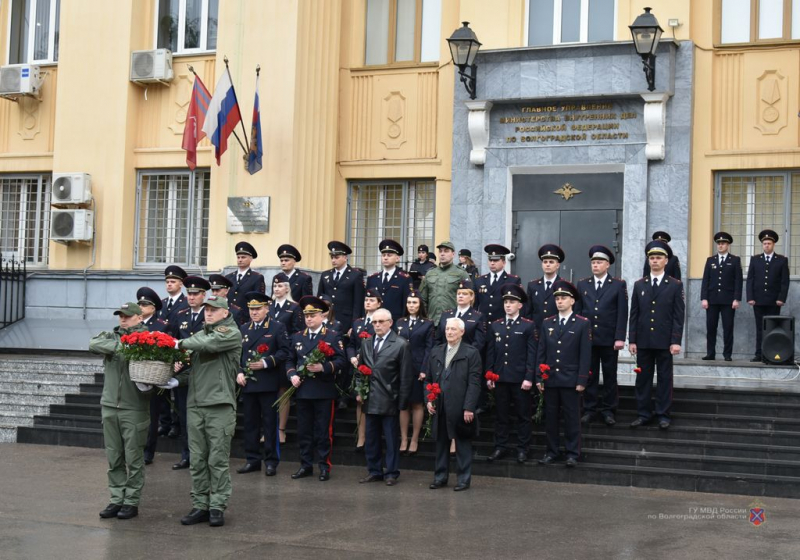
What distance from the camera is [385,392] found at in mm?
12258

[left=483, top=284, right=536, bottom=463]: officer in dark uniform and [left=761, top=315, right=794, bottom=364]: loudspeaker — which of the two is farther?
[left=761, top=315, right=794, bottom=364]: loudspeaker

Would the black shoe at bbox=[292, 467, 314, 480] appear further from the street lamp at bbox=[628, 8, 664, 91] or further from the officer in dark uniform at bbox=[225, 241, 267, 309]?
the street lamp at bbox=[628, 8, 664, 91]

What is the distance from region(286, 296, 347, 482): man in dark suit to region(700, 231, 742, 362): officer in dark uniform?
20.1 ft

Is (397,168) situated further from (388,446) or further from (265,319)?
(388,446)

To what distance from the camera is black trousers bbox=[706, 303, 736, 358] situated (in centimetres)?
1622

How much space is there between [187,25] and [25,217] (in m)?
4.79

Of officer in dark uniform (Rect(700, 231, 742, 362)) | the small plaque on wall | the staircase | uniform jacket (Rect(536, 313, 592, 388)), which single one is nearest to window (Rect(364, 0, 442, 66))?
the small plaque on wall

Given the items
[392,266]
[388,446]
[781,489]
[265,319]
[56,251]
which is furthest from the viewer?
[56,251]

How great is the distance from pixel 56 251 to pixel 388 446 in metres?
10.2

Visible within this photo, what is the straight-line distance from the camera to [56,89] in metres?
20.6

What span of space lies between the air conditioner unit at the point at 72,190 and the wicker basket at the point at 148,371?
10739 millimetres

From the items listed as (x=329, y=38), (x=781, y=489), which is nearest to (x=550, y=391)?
(x=781, y=489)

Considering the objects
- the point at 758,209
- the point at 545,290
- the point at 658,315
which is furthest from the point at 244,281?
the point at 758,209

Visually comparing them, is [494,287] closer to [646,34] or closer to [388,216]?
[646,34]
